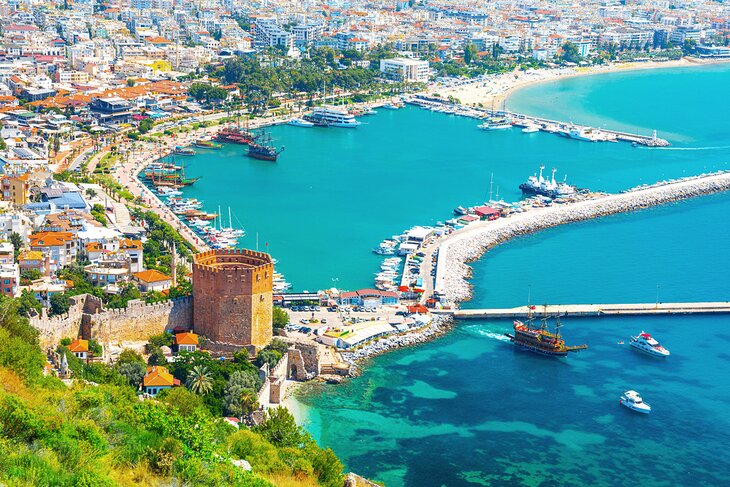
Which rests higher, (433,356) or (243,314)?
(243,314)

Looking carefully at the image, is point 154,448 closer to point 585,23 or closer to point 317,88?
point 317,88

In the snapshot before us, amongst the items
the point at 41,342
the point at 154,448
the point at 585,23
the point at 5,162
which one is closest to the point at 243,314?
the point at 41,342

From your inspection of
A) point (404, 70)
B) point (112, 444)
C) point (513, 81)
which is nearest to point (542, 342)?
point (112, 444)

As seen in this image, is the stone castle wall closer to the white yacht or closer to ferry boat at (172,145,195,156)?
ferry boat at (172,145,195,156)

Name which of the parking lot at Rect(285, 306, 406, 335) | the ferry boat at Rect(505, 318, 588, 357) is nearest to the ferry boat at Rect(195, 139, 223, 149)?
the parking lot at Rect(285, 306, 406, 335)

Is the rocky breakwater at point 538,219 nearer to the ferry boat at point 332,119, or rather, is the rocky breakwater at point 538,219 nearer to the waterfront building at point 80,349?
the waterfront building at point 80,349

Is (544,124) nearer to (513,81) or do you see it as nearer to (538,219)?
(513,81)
